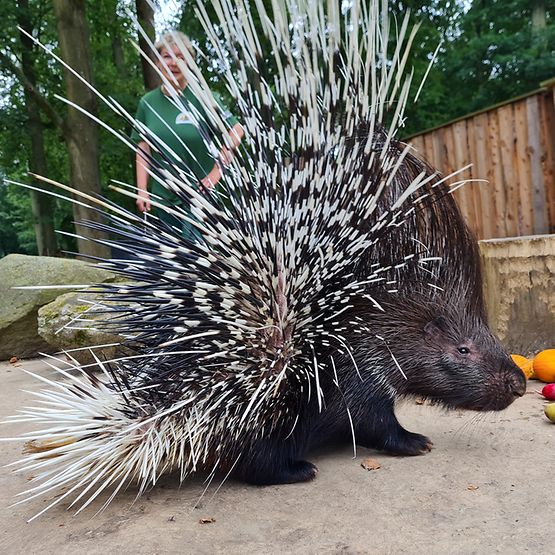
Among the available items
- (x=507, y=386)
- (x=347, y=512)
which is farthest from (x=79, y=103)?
(x=347, y=512)

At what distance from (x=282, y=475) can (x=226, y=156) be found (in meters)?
1.03

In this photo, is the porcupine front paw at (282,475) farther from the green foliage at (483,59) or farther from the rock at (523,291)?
the green foliage at (483,59)

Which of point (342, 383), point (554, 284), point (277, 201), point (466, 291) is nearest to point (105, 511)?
point (342, 383)

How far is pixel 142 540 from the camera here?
155cm

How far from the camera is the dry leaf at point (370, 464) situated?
2003 mm

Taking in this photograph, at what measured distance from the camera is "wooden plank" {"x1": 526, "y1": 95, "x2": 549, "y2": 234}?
16.4ft

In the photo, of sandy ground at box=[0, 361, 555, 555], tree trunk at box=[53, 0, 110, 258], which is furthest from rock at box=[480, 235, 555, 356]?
tree trunk at box=[53, 0, 110, 258]

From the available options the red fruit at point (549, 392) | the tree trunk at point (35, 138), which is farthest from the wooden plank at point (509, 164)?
the tree trunk at point (35, 138)

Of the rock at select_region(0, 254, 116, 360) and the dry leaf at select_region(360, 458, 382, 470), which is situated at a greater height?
the rock at select_region(0, 254, 116, 360)

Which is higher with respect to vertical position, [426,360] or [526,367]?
[426,360]

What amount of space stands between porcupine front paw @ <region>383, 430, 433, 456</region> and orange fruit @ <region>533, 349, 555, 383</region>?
1161 mm

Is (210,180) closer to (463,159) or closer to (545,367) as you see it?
(545,367)

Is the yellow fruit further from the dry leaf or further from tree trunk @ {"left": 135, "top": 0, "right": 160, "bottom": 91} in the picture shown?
tree trunk @ {"left": 135, "top": 0, "right": 160, "bottom": 91}

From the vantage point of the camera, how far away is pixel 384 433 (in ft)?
6.72
